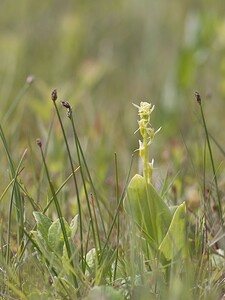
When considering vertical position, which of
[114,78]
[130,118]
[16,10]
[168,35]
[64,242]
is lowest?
[64,242]

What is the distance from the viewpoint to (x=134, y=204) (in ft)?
4.83

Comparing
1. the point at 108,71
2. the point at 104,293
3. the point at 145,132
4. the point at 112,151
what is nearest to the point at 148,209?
the point at 145,132

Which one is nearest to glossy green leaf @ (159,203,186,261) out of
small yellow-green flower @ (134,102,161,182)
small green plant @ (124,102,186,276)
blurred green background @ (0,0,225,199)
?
small green plant @ (124,102,186,276)

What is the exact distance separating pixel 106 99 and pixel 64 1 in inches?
72.0

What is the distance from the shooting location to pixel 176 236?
1410mm

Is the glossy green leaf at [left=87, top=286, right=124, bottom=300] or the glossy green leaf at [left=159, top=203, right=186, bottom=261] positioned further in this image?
the glossy green leaf at [left=159, top=203, right=186, bottom=261]

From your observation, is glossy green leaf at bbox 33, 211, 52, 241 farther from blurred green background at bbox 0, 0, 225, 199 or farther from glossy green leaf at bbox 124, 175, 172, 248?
blurred green background at bbox 0, 0, 225, 199

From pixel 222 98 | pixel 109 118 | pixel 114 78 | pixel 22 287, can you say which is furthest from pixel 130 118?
pixel 22 287

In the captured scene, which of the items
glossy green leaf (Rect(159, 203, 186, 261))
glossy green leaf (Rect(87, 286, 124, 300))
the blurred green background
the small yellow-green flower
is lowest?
glossy green leaf (Rect(87, 286, 124, 300))

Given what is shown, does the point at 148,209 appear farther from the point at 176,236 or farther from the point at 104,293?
the point at 104,293

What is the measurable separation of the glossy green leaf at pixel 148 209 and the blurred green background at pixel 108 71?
54 cm

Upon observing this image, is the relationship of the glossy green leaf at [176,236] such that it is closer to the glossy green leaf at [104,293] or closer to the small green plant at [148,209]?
the small green plant at [148,209]

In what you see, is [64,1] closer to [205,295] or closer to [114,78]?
[114,78]

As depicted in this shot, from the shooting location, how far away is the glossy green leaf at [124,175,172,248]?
145 cm
